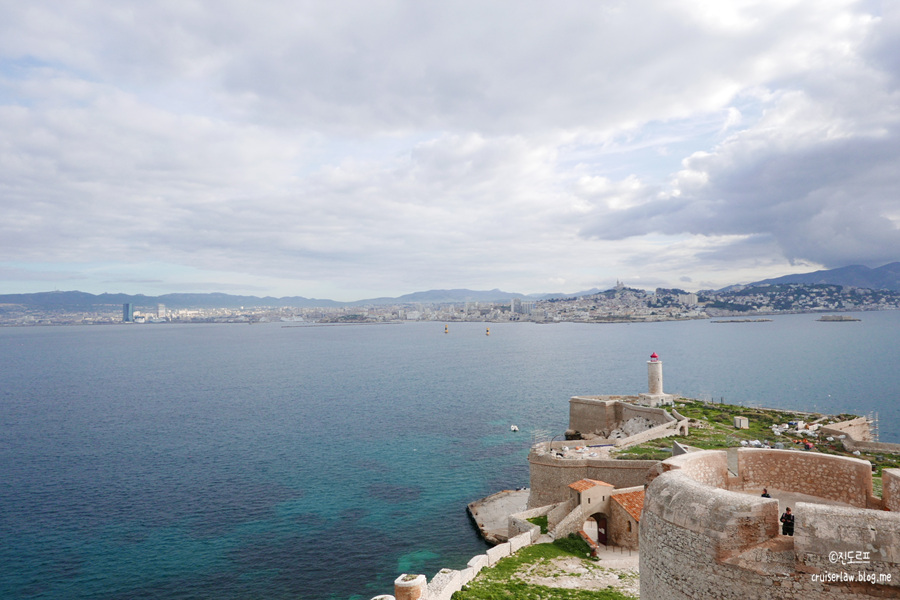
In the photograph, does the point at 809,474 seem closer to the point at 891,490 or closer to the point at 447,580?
the point at 891,490

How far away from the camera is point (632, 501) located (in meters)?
20.0

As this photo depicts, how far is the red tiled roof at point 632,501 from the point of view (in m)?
19.4

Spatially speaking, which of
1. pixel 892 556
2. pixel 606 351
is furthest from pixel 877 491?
pixel 606 351

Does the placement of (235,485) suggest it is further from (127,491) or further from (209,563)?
(209,563)

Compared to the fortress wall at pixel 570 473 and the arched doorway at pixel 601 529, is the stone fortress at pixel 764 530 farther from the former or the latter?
the fortress wall at pixel 570 473

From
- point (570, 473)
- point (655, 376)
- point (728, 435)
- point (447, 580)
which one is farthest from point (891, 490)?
point (655, 376)

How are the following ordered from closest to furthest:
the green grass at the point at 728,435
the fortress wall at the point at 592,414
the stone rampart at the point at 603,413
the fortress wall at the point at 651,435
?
the green grass at the point at 728,435, the fortress wall at the point at 651,435, the stone rampart at the point at 603,413, the fortress wall at the point at 592,414

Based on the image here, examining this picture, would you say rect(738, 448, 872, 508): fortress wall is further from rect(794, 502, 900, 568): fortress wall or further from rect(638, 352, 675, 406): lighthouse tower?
rect(638, 352, 675, 406): lighthouse tower

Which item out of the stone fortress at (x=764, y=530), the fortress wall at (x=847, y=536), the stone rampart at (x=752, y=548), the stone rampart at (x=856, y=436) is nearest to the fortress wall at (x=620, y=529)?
the stone fortress at (x=764, y=530)

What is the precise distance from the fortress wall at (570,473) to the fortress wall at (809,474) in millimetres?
14533

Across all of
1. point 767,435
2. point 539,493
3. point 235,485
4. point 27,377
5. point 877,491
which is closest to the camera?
point 877,491

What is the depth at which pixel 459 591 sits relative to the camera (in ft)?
48.7

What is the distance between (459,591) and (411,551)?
9626 millimetres

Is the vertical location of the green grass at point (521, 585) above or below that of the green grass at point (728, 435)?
below
